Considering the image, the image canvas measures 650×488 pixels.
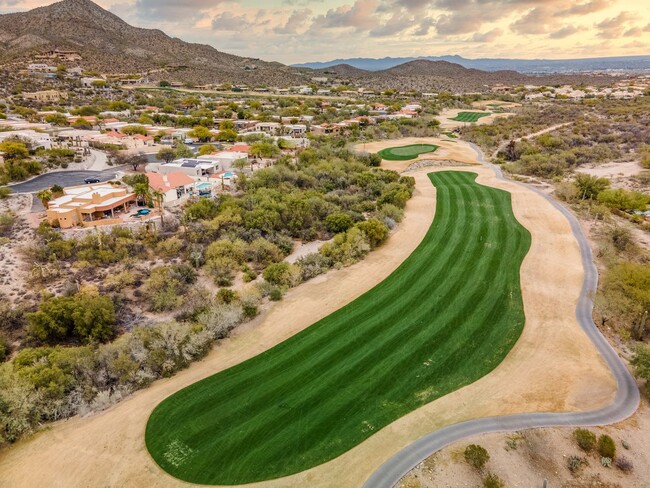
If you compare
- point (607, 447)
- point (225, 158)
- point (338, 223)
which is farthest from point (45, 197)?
point (607, 447)

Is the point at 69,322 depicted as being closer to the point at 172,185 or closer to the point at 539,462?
the point at 172,185

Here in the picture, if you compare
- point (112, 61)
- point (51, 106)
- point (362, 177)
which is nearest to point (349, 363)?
point (362, 177)

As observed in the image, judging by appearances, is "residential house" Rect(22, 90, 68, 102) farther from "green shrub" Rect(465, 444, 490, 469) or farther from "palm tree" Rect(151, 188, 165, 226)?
"green shrub" Rect(465, 444, 490, 469)

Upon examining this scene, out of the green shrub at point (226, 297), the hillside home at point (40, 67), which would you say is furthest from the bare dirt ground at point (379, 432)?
the hillside home at point (40, 67)

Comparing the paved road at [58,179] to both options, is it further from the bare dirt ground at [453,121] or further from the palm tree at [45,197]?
the bare dirt ground at [453,121]

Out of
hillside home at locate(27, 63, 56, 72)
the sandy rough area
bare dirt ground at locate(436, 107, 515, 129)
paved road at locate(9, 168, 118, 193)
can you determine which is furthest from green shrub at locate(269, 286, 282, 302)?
the sandy rough area
